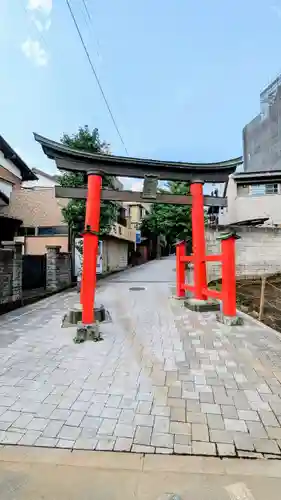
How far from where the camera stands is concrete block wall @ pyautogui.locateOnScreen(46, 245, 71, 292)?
11.9 metres

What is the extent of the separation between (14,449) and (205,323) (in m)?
5.14

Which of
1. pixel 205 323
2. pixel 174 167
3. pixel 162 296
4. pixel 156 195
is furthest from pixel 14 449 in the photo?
pixel 162 296

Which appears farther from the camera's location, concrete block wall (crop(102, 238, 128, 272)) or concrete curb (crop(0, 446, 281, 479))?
concrete block wall (crop(102, 238, 128, 272))

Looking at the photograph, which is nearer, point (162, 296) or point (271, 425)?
point (271, 425)

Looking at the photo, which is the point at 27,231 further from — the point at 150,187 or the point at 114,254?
the point at 150,187

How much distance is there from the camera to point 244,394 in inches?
145

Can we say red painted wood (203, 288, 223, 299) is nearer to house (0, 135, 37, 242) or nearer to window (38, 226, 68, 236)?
house (0, 135, 37, 242)

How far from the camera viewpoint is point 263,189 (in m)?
18.6

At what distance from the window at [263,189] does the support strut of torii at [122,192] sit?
35.3 feet

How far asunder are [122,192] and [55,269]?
6.00 metres

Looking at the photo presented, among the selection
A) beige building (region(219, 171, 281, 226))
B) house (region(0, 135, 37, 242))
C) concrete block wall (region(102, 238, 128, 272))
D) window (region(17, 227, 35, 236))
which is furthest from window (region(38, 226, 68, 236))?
beige building (region(219, 171, 281, 226))

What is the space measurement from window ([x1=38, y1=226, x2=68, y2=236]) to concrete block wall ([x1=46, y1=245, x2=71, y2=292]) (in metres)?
3.05

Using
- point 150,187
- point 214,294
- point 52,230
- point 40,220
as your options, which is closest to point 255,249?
point 214,294

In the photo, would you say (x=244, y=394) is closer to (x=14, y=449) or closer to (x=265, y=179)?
(x=14, y=449)
